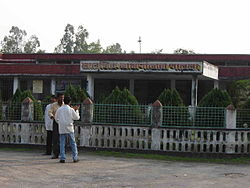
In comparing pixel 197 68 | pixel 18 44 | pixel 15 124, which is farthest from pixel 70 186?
pixel 18 44

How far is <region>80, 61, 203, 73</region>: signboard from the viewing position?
20.1 m

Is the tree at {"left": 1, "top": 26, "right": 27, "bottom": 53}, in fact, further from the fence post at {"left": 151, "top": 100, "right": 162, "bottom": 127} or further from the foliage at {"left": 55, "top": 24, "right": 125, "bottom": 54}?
the fence post at {"left": 151, "top": 100, "right": 162, "bottom": 127}

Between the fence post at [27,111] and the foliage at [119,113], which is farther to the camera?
the fence post at [27,111]

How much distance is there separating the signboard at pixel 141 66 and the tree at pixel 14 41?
82949mm

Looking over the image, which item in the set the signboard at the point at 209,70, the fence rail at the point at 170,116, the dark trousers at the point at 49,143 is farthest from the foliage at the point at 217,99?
the signboard at the point at 209,70

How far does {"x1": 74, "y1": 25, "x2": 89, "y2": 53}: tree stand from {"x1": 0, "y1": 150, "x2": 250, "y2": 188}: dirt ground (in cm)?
8893

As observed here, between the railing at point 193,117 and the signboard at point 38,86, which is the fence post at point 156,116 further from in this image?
the signboard at point 38,86

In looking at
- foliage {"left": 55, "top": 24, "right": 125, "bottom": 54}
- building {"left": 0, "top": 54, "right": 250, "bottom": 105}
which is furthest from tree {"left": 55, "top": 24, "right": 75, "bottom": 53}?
building {"left": 0, "top": 54, "right": 250, "bottom": 105}

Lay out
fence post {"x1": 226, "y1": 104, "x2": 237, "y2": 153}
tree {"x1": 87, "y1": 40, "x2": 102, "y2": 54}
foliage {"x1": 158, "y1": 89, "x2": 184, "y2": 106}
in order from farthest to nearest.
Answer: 1. tree {"x1": 87, "y1": 40, "x2": 102, "y2": 54}
2. foliage {"x1": 158, "y1": 89, "x2": 184, "y2": 106}
3. fence post {"x1": 226, "y1": 104, "x2": 237, "y2": 153}

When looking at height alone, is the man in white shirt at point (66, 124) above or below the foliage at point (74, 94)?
below

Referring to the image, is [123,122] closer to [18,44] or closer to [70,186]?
[70,186]

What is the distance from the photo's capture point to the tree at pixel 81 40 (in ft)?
327

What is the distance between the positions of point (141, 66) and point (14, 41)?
87626 mm

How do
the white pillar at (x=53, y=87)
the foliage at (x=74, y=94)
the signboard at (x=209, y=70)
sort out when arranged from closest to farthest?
the foliage at (x=74, y=94), the signboard at (x=209, y=70), the white pillar at (x=53, y=87)
